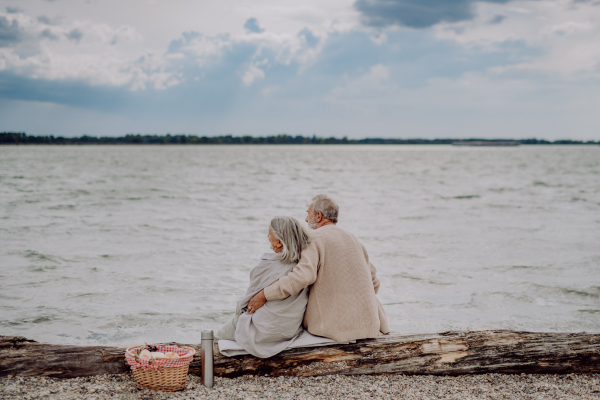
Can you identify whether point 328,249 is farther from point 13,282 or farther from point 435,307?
point 13,282

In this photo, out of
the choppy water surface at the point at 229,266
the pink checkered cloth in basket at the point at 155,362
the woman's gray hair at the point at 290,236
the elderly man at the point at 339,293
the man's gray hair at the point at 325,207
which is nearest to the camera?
the pink checkered cloth in basket at the point at 155,362

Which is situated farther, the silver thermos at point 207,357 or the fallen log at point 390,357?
the fallen log at point 390,357

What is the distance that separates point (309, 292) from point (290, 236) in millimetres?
641

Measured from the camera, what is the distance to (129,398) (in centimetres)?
383

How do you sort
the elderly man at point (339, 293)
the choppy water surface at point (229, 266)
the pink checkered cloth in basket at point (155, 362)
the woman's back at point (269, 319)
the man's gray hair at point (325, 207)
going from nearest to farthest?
the pink checkered cloth in basket at point (155, 362) → the woman's back at point (269, 319) → the elderly man at point (339, 293) → the man's gray hair at point (325, 207) → the choppy water surface at point (229, 266)

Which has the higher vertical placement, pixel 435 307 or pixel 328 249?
pixel 328 249

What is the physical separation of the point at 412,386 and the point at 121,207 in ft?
66.4

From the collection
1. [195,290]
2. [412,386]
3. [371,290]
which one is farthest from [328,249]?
[195,290]

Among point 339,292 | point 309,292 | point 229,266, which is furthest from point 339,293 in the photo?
point 229,266

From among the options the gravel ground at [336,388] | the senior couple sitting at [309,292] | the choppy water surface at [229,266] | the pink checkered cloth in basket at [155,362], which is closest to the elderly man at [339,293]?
the senior couple sitting at [309,292]

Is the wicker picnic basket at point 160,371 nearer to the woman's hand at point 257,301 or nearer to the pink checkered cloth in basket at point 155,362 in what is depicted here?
the pink checkered cloth in basket at point 155,362

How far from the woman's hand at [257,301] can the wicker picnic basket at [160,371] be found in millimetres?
606

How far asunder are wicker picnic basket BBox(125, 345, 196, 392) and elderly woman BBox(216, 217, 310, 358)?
51cm

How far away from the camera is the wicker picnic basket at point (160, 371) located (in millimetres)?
3861
